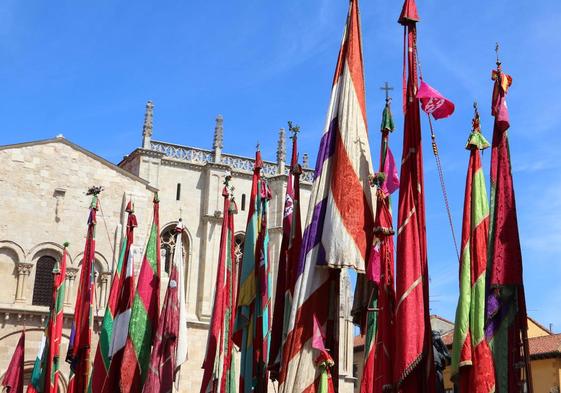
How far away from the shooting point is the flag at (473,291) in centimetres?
773

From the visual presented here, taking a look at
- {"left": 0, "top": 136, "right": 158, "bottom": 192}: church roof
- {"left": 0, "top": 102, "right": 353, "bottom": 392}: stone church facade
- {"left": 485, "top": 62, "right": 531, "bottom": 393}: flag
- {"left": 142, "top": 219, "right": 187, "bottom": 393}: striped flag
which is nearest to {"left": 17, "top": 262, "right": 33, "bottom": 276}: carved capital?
{"left": 0, "top": 102, "right": 353, "bottom": 392}: stone church facade

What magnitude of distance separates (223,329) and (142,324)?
5.95 ft

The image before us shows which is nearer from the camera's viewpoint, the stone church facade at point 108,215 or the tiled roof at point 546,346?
the stone church facade at point 108,215

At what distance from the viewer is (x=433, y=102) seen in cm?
856

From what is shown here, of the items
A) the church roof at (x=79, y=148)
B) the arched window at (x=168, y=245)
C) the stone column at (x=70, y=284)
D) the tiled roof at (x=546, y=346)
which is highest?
the church roof at (x=79, y=148)

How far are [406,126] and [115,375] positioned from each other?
9.74 m

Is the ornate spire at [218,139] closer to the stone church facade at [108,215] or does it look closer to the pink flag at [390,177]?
the stone church facade at [108,215]

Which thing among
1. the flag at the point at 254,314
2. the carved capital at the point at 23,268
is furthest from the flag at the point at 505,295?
the carved capital at the point at 23,268

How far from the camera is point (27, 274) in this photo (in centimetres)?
2691

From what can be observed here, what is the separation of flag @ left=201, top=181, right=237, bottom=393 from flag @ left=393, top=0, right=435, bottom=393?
6.74 meters

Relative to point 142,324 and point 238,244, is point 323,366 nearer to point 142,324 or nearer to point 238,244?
point 142,324

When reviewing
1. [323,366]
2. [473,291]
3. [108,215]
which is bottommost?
[323,366]

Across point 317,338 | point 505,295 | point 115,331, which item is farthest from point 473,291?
point 115,331

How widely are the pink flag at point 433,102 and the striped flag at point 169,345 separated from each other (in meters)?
8.90
